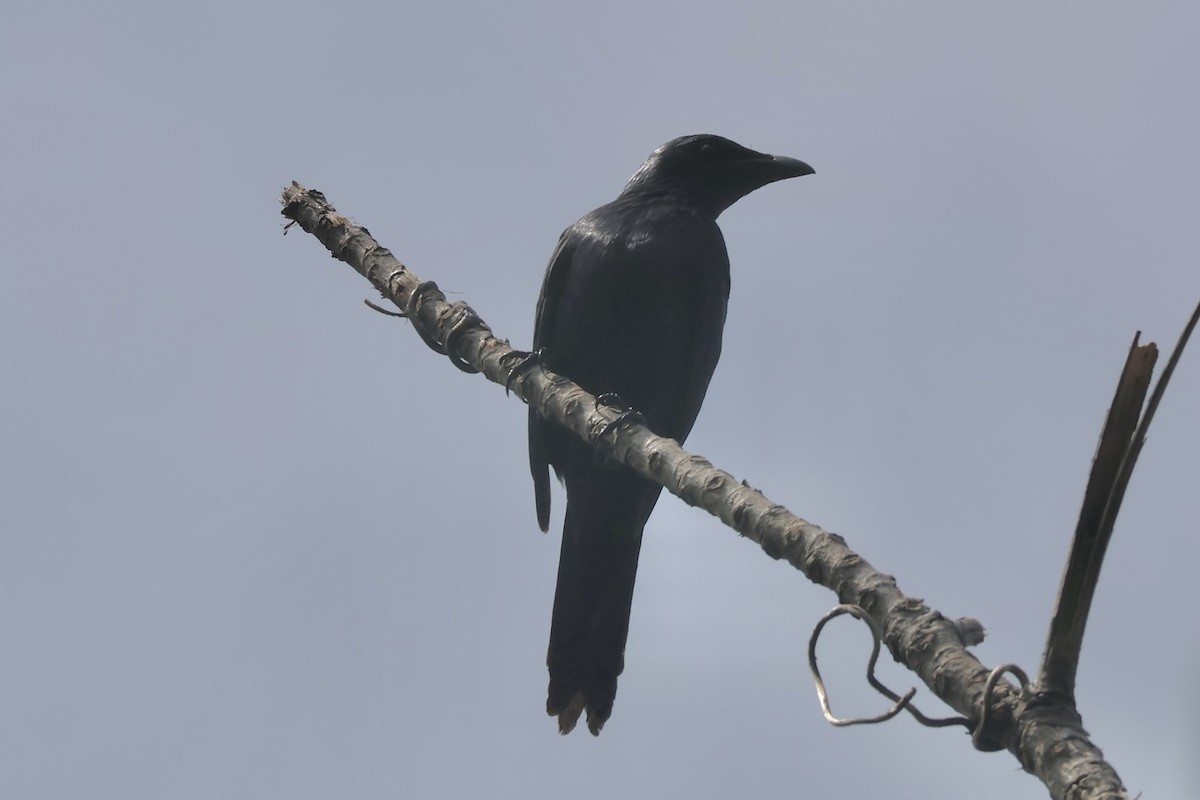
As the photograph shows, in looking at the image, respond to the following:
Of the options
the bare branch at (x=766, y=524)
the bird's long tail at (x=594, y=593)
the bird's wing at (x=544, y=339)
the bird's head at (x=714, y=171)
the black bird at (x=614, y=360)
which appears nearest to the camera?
the bare branch at (x=766, y=524)

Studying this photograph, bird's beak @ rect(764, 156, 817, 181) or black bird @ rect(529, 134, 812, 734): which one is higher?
bird's beak @ rect(764, 156, 817, 181)

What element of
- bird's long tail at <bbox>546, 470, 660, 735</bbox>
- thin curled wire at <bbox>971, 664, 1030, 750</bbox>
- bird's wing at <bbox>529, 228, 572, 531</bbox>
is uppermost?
bird's wing at <bbox>529, 228, 572, 531</bbox>

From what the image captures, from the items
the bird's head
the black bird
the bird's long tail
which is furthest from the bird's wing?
the bird's head

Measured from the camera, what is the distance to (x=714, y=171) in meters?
6.78

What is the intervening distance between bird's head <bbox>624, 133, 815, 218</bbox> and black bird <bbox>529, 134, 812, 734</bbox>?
2 centimetres

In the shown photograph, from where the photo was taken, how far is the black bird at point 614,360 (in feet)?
19.5

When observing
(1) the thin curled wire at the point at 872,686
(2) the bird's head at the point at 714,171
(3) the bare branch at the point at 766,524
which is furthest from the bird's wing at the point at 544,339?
(1) the thin curled wire at the point at 872,686

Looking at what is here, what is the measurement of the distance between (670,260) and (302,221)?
170cm

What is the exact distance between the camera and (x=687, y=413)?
6.45m

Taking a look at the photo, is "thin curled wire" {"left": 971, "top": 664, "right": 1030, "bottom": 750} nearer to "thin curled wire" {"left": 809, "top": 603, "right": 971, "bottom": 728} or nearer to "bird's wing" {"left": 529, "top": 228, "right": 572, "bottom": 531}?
"thin curled wire" {"left": 809, "top": 603, "right": 971, "bottom": 728}

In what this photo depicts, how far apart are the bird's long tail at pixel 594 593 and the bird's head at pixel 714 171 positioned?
1482 millimetres

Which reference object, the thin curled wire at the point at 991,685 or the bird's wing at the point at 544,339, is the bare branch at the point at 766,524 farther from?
the bird's wing at the point at 544,339

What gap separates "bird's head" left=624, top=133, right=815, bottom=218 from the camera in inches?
263

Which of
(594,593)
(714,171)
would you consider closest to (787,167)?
(714,171)
